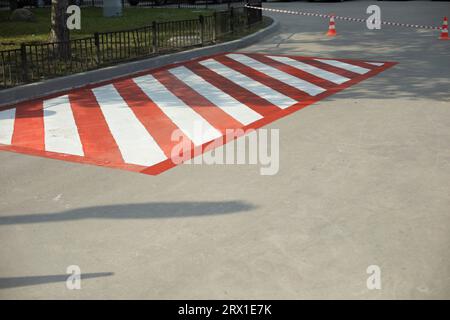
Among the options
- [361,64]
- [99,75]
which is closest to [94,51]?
[99,75]

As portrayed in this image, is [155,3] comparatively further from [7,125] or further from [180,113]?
[7,125]

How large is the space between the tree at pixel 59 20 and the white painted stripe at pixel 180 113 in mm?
2695

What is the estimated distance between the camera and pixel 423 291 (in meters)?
4.32

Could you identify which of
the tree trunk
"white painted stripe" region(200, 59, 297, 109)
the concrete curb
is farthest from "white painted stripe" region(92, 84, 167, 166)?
the tree trunk

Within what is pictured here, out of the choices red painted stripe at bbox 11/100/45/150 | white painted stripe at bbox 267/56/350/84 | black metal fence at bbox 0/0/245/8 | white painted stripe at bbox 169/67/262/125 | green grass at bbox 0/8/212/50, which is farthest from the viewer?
black metal fence at bbox 0/0/245/8

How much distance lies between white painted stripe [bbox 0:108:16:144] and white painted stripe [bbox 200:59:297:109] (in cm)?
461

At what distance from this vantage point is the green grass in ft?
57.5

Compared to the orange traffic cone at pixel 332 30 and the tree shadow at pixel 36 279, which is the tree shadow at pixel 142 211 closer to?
the tree shadow at pixel 36 279

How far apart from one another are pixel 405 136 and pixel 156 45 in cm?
858

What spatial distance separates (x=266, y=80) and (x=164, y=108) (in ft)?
10.5

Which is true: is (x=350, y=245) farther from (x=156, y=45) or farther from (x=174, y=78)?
(x=156, y=45)

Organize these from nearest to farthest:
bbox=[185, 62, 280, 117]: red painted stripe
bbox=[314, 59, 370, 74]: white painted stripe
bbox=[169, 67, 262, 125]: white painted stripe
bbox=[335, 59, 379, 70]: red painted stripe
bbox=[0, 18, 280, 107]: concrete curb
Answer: bbox=[169, 67, 262, 125]: white painted stripe → bbox=[185, 62, 280, 117]: red painted stripe → bbox=[0, 18, 280, 107]: concrete curb → bbox=[314, 59, 370, 74]: white painted stripe → bbox=[335, 59, 379, 70]: red painted stripe

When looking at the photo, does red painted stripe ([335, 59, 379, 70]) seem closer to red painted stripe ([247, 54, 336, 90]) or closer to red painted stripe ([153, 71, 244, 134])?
red painted stripe ([247, 54, 336, 90])

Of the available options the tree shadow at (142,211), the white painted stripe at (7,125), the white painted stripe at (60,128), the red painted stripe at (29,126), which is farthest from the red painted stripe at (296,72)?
the tree shadow at (142,211)
